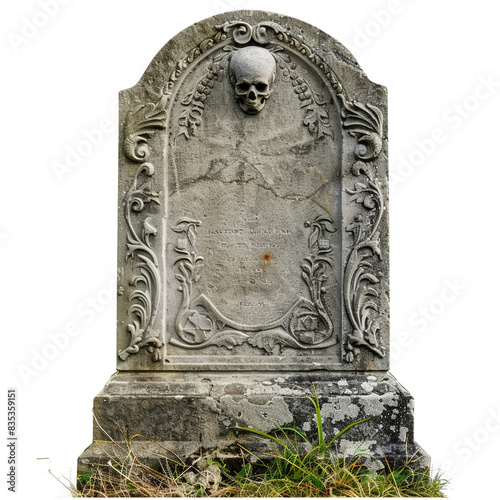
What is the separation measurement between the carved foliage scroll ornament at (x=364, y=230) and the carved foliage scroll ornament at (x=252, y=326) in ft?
0.60

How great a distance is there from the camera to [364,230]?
5.45 meters

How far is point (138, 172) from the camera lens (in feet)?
17.9

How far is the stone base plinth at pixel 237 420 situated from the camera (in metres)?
5.18

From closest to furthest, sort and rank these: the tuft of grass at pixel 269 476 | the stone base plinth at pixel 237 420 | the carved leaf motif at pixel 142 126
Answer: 1. the tuft of grass at pixel 269 476
2. the stone base plinth at pixel 237 420
3. the carved leaf motif at pixel 142 126

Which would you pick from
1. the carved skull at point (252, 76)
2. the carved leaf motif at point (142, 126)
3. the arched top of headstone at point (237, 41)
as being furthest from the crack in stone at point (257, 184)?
the arched top of headstone at point (237, 41)

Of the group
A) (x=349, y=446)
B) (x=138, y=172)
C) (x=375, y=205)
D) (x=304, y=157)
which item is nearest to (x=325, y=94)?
(x=304, y=157)

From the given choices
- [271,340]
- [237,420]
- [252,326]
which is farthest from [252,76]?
[237,420]

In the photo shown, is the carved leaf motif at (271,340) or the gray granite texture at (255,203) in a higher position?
the gray granite texture at (255,203)

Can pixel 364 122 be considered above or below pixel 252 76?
below

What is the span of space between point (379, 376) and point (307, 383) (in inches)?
21.0

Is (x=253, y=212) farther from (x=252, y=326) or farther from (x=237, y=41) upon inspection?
(x=237, y=41)

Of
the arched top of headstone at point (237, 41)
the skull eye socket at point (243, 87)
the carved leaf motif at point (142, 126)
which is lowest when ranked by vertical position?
the carved leaf motif at point (142, 126)

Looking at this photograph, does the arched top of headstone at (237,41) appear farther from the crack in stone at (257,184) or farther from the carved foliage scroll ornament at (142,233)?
the crack in stone at (257,184)

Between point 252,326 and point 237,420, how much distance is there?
0.68m
